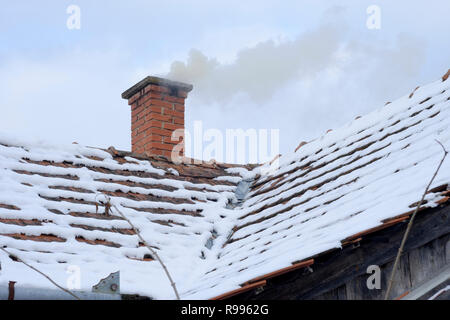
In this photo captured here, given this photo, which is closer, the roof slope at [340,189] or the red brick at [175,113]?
the roof slope at [340,189]

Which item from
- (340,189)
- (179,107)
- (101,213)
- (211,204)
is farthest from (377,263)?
(179,107)

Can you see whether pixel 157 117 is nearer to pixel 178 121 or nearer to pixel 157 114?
pixel 157 114

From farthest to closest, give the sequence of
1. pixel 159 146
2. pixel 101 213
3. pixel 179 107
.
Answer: pixel 179 107, pixel 159 146, pixel 101 213

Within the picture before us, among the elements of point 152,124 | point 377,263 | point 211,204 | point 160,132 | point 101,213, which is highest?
point 152,124

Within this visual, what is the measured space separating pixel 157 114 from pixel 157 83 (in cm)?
46

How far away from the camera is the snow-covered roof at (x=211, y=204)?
6.20 m

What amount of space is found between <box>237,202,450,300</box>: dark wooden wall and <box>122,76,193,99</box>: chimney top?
5.72 m

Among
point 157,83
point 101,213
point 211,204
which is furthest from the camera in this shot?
point 157,83

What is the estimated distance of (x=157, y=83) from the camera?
1126cm

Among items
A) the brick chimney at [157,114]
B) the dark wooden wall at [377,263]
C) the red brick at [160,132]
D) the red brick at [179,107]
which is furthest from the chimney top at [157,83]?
the dark wooden wall at [377,263]

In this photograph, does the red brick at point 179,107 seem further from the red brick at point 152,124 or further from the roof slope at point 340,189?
the roof slope at point 340,189

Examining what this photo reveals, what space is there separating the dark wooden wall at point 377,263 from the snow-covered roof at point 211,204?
18 centimetres
